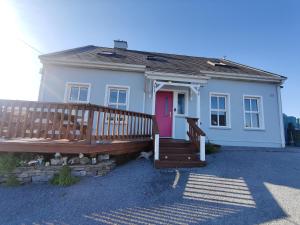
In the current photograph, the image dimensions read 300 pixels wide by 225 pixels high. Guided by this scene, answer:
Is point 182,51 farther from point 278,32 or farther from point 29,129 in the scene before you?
point 29,129

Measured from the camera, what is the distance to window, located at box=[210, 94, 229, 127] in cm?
807

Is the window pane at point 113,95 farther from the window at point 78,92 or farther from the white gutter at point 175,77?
the white gutter at point 175,77

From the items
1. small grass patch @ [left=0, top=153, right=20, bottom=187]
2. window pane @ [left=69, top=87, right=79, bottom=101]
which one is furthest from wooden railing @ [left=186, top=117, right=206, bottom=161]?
window pane @ [left=69, top=87, right=79, bottom=101]

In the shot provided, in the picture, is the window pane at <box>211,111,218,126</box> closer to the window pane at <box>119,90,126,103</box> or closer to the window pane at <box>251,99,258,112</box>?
the window pane at <box>251,99,258,112</box>

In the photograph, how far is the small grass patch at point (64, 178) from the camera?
3812 millimetres

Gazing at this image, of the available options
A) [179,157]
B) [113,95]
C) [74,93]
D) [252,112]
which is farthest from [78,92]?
[252,112]

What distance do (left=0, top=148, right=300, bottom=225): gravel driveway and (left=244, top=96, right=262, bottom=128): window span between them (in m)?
3.72

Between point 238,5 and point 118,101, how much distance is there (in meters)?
7.15

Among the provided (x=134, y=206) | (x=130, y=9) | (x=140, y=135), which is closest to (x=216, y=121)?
(x=140, y=135)

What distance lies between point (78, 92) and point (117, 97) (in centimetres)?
177

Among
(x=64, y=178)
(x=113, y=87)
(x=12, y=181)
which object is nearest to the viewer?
(x=12, y=181)

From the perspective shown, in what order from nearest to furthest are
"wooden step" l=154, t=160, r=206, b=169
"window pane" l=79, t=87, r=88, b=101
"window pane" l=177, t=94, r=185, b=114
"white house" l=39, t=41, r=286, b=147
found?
"wooden step" l=154, t=160, r=206, b=169 → "white house" l=39, t=41, r=286, b=147 → "window pane" l=79, t=87, r=88, b=101 → "window pane" l=177, t=94, r=185, b=114

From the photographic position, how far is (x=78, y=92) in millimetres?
7637

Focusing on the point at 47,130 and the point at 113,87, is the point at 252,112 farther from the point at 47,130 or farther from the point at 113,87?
the point at 47,130
